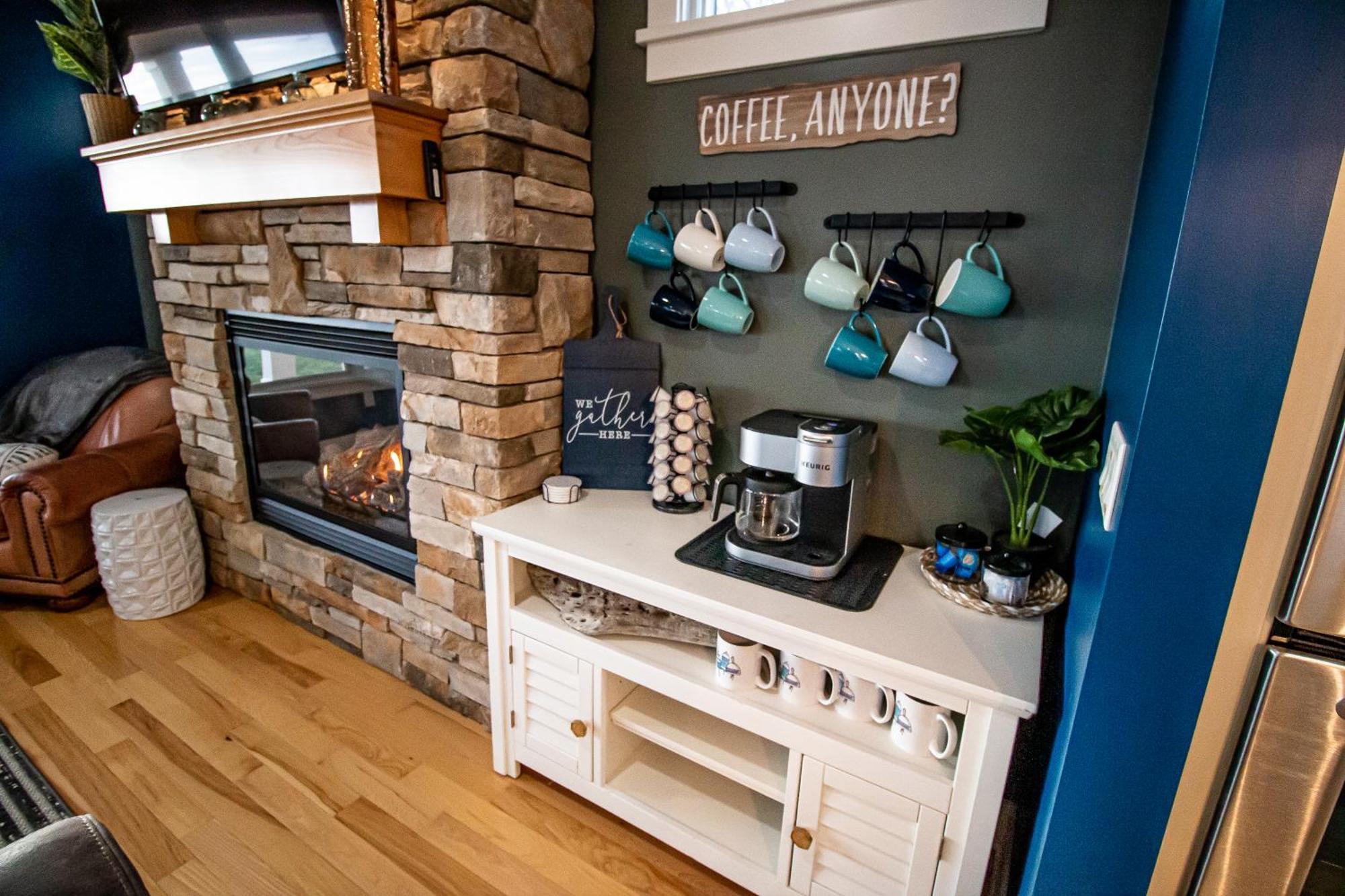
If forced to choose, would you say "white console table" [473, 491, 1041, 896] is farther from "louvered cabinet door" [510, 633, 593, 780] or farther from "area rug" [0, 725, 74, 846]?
"area rug" [0, 725, 74, 846]

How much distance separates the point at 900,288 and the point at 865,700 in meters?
0.77

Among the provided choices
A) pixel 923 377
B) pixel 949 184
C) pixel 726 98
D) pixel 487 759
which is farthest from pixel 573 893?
pixel 726 98

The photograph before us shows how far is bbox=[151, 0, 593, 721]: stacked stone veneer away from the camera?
1445mm

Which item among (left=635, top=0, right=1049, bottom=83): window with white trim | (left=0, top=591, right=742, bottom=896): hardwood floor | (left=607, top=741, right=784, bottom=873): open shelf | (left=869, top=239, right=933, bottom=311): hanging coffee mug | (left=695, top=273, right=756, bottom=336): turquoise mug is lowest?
(left=0, top=591, right=742, bottom=896): hardwood floor

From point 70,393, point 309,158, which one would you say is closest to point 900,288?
point 309,158

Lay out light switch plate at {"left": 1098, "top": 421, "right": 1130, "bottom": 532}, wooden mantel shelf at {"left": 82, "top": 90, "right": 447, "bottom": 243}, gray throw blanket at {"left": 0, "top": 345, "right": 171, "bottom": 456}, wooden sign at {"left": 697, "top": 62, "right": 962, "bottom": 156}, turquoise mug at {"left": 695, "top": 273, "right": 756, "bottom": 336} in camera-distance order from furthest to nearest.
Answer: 1. gray throw blanket at {"left": 0, "top": 345, "right": 171, "bottom": 456}
2. turquoise mug at {"left": 695, "top": 273, "right": 756, "bottom": 336}
3. wooden mantel shelf at {"left": 82, "top": 90, "right": 447, "bottom": 243}
4. wooden sign at {"left": 697, "top": 62, "right": 962, "bottom": 156}
5. light switch plate at {"left": 1098, "top": 421, "right": 1130, "bottom": 532}

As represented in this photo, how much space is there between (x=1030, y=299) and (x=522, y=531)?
113 cm

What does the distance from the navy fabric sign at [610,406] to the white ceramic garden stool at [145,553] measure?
1667mm

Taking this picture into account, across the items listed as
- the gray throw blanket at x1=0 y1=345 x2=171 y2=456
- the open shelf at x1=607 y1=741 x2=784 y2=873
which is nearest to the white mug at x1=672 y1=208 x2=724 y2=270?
the open shelf at x1=607 y1=741 x2=784 y2=873

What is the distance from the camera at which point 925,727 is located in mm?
1077

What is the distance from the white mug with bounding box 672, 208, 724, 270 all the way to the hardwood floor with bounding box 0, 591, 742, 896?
4.32 ft

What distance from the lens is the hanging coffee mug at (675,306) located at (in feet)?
5.18

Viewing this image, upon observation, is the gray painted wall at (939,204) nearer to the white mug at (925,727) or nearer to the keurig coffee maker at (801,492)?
the keurig coffee maker at (801,492)

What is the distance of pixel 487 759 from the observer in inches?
67.8
